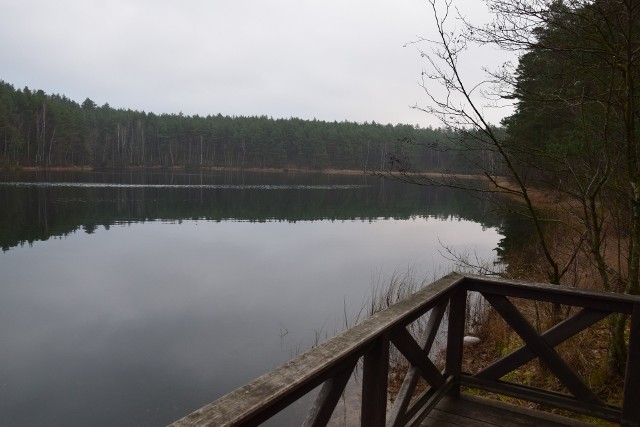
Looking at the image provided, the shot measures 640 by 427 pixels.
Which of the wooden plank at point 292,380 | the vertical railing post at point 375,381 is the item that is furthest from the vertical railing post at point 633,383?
the vertical railing post at point 375,381

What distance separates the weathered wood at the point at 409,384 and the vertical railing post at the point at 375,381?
433 mm

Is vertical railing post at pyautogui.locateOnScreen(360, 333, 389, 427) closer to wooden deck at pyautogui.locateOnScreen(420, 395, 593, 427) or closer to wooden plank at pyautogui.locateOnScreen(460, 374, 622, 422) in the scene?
wooden deck at pyautogui.locateOnScreen(420, 395, 593, 427)

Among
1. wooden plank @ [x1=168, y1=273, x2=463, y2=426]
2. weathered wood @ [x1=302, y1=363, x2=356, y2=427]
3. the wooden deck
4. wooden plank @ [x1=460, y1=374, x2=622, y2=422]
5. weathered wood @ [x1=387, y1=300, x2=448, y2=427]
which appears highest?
wooden plank @ [x1=168, y1=273, x2=463, y2=426]

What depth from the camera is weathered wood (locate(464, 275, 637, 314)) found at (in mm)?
3355

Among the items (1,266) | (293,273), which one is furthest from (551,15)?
(1,266)

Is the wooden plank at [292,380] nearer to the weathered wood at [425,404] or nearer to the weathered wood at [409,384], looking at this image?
the weathered wood at [409,384]

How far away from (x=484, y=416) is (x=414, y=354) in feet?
3.69

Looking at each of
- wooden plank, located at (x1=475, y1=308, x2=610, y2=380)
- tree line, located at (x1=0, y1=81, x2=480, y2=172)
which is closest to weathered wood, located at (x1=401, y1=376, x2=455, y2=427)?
wooden plank, located at (x1=475, y1=308, x2=610, y2=380)

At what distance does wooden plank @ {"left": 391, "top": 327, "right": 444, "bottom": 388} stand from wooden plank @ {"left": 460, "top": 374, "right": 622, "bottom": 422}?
376 mm

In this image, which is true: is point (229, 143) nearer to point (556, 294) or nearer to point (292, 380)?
point (556, 294)

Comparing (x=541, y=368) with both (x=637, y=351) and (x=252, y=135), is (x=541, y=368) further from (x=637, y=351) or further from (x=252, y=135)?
(x=252, y=135)

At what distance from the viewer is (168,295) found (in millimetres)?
13977

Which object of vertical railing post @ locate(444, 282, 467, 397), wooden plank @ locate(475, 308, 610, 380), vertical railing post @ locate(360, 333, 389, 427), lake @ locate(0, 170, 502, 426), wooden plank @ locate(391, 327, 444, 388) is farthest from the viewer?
lake @ locate(0, 170, 502, 426)

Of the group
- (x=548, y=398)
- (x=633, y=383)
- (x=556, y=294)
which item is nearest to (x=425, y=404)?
(x=548, y=398)
